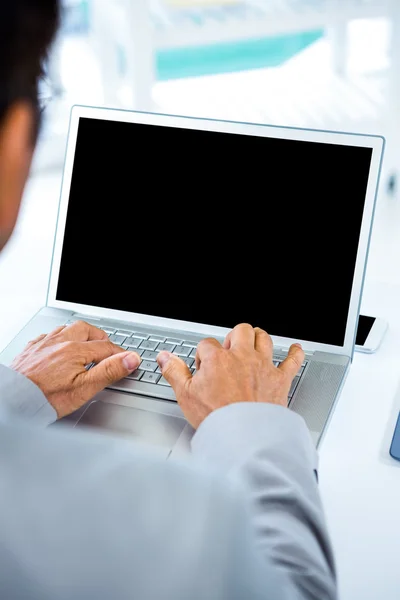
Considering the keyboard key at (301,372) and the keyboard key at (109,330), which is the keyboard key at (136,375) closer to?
the keyboard key at (109,330)

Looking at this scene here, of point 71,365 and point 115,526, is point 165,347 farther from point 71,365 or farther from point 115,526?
point 115,526

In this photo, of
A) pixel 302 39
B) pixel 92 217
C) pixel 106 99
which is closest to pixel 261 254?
pixel 92 217

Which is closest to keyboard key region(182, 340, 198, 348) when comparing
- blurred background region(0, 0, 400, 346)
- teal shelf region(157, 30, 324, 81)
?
blurred background region(0, 0, 400, 346)

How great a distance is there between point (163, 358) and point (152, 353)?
0.24 feet

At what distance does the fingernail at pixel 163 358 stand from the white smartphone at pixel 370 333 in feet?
1.01

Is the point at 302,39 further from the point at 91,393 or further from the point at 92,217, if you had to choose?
the point at 91,393

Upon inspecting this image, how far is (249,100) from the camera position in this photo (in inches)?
115

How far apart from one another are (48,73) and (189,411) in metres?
0.45

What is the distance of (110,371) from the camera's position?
0.92 meters

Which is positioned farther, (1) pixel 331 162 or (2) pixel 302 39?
(2) pixel 302 39

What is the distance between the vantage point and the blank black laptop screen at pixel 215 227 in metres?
0.98

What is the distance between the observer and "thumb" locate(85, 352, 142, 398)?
2.97ft

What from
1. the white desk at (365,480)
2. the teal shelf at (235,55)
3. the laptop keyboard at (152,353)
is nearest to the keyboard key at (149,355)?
the laptop keyboard at (152,353)

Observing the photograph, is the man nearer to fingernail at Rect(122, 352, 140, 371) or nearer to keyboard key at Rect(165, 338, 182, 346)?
fingernail at Rect(122, 352, 140, 371)
